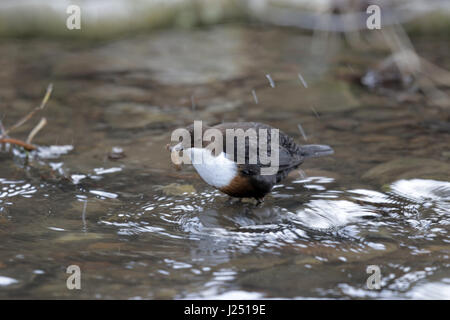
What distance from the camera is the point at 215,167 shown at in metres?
3.73

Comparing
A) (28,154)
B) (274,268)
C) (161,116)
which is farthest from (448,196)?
(28,154)

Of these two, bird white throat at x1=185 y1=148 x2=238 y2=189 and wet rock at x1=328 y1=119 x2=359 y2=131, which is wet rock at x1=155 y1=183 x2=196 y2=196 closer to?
bird white throat at x1=185 y1=148 x2=238 y2=189

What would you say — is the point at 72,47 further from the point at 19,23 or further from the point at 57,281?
the point at 57,281

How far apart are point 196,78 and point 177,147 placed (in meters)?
3.01

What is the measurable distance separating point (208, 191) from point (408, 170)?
1466 mm

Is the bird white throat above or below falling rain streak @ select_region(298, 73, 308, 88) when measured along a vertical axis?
below

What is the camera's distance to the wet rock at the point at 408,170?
434cm

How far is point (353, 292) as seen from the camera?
9.58 ft

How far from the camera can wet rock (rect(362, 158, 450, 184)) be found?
434cm

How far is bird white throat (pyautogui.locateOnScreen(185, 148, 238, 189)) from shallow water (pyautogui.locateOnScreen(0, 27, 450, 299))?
27 centimetres

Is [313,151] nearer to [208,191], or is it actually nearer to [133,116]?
[208,191]

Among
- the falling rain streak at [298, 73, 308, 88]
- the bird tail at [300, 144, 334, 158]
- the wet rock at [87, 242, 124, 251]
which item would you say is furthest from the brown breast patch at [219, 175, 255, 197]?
the falling rain streak at [298, 73, 308, 88]

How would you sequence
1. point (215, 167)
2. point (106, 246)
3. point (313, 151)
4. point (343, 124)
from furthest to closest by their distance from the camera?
point (343, 124) < point (313, 151) < point (215, 167) < point (106, 246)

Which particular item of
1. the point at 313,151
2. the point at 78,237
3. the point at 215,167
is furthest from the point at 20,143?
the point at 313,151
